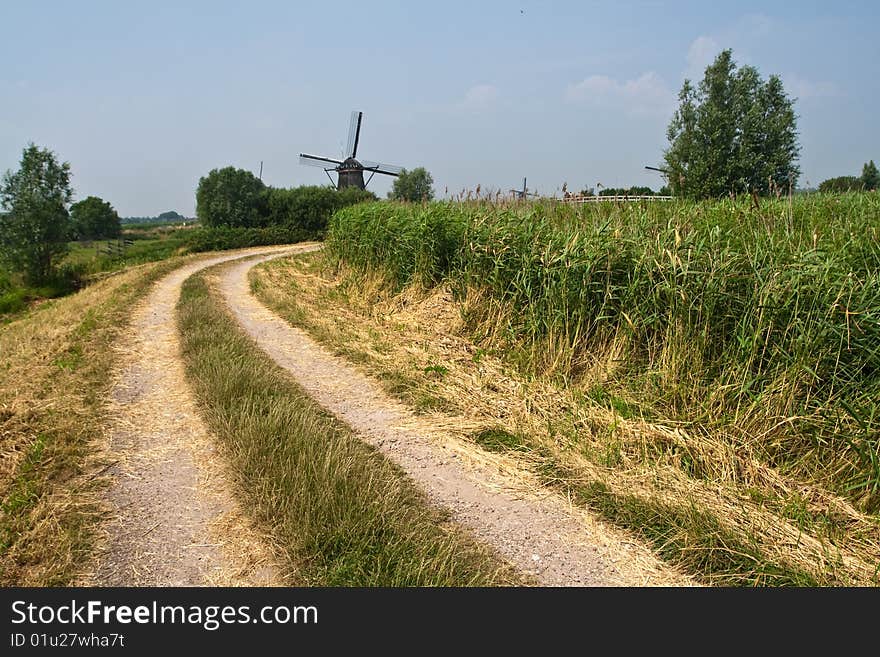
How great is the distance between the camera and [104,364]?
6.58 metres

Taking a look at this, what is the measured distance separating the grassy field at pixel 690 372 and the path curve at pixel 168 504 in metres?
2.16

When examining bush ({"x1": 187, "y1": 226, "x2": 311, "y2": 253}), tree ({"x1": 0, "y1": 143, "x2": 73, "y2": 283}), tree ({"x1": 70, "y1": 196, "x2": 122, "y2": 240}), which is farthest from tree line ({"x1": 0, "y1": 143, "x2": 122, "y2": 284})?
tree ({"x1": 70, "y1": 196, "x2": 122, "y2": 240})

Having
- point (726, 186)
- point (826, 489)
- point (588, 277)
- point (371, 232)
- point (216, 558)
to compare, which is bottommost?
point (216, 558)

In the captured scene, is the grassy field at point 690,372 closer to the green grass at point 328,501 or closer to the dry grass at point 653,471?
the dry grass at point 653,471

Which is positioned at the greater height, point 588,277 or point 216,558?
point 588,277

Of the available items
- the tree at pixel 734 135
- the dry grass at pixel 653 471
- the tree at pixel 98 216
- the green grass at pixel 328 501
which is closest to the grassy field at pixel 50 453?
the green grass at pixel 328 501

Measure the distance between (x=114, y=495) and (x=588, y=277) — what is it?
15.6 ft

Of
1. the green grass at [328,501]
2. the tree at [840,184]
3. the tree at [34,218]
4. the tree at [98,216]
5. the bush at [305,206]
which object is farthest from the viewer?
the tree at [98,216]

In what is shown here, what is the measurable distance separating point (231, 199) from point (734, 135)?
101 feet

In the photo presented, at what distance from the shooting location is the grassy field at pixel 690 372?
3.46 meters

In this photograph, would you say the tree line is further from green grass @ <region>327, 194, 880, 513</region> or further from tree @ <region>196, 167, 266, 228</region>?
green grass @ <region>327, 194, 880, 513</region>

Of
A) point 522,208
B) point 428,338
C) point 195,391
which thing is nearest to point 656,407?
point 428,338

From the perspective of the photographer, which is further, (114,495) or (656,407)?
(656,407)

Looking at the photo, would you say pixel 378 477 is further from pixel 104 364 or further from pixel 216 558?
pixel 104 364
